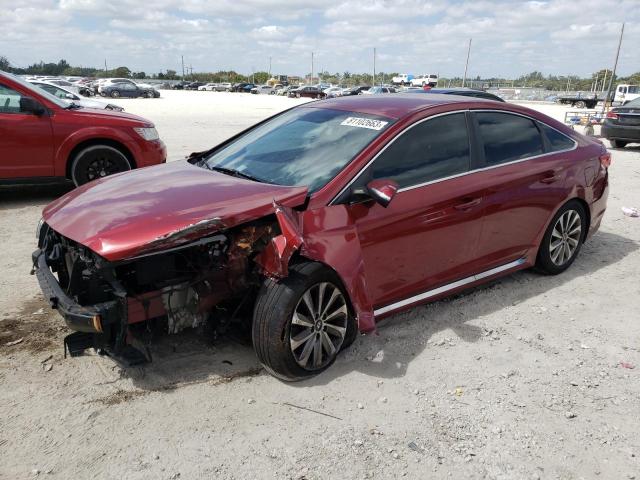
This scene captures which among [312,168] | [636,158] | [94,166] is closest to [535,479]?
[312,168]

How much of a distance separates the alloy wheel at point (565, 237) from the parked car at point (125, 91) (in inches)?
1693

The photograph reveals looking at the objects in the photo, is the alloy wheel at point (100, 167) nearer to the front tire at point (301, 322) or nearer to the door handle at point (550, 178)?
the front tire at point (301, 322)

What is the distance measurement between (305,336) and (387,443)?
0.77 metres

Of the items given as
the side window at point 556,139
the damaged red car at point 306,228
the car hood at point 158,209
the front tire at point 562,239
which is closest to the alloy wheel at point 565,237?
the front tire at point 562,239

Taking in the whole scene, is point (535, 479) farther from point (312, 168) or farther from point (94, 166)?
point (94, 166)

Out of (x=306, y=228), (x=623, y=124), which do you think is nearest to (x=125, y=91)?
(x=623, y=124)

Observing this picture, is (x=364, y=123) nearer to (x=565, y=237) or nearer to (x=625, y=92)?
(x=565, y=237)

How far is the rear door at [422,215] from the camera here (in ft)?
11.6

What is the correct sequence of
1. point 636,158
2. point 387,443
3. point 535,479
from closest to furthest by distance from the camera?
point 535,479 → point 387,443 → point 636,158

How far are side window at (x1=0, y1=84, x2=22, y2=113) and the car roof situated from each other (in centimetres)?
446

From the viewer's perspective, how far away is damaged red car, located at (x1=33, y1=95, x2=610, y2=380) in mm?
3014

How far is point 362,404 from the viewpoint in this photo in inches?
123

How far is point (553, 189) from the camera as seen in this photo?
470 centimetres

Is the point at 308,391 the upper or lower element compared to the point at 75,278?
lower
